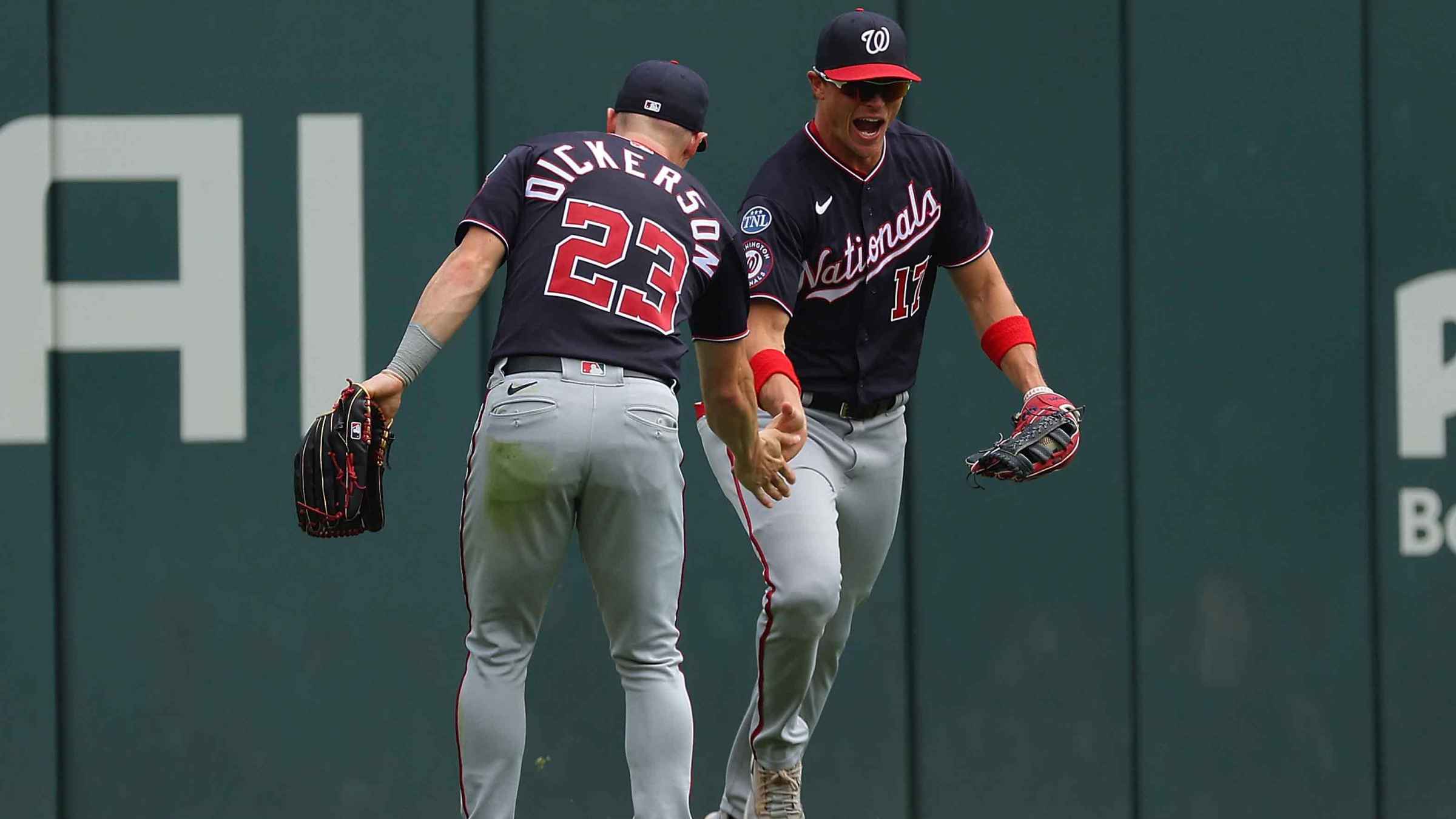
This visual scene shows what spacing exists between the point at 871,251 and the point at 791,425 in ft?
1.93

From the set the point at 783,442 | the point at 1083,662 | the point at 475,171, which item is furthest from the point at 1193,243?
the point at 475,171

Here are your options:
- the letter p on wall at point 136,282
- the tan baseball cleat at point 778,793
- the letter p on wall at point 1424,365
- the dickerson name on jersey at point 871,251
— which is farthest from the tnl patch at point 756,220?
the letter p on wall at point 1424,365

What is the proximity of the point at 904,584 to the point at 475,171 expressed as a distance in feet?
5.77

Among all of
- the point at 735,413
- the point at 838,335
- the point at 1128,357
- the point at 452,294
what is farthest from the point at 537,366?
the point at 1128,357

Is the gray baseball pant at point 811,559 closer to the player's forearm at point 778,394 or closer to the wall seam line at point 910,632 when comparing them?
the player's forearm at point 778,394

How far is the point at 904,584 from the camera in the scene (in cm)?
502

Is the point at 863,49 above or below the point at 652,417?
above

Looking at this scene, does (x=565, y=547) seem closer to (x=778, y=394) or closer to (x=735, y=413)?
(x=735, y=413)

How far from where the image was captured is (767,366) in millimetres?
4004

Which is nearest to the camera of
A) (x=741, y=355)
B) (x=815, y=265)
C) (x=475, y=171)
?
(x=741, y=355)

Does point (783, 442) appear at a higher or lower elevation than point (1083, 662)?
higher

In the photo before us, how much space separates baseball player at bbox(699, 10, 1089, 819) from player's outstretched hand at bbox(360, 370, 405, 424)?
36.4 inches

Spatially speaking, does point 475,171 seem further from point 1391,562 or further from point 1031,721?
point 1391,562

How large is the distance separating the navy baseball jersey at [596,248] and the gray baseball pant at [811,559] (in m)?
0.58
